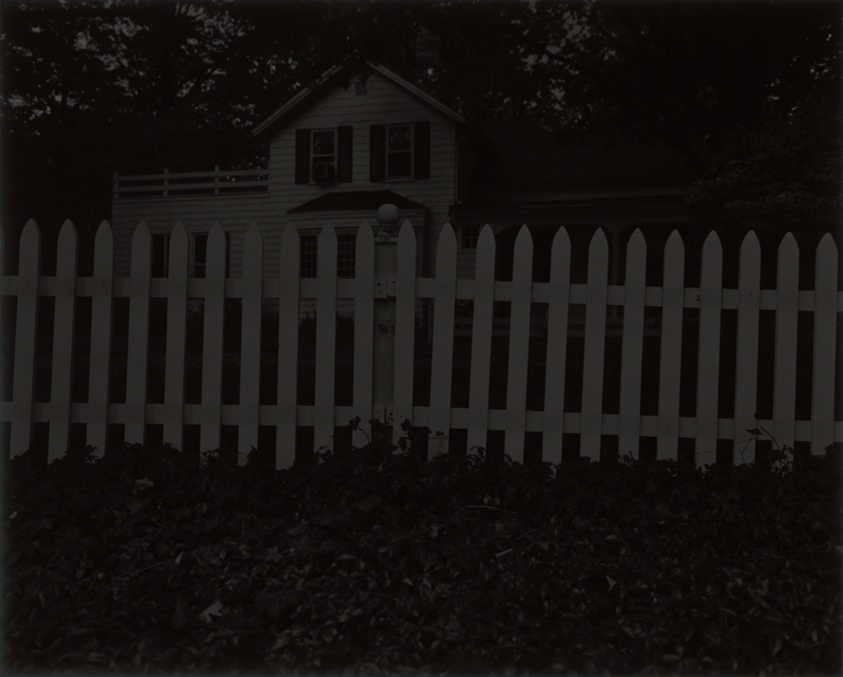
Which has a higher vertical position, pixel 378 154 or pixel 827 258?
pixel 378 154

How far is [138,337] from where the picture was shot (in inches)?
174

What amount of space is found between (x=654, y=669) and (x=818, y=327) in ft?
8.60

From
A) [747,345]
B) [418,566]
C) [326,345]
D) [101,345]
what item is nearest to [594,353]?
[747,345]

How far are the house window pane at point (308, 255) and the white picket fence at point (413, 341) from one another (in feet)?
51.4

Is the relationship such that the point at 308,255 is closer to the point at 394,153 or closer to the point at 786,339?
the point at 394,153

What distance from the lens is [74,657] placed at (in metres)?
2.41

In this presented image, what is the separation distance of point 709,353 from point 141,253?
10.3 ft


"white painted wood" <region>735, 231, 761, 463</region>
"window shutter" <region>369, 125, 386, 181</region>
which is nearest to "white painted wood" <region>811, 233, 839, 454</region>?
Result: "white painted wood" <region>735, 231, 761, 463</region>

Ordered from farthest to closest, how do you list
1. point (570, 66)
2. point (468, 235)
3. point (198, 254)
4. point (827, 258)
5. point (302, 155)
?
point (198, 254), point (302, 155), point (468, 235), point (570, 66), point (827, 258)

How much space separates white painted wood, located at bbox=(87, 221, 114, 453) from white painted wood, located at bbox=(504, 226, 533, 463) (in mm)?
2179

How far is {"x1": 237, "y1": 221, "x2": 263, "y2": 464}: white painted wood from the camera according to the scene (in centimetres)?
438

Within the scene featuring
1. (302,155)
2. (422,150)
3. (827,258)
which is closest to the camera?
(827,258)

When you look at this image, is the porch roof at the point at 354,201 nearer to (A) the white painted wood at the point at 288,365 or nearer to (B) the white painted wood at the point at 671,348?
(A) the white painted wood at the point at 288,365

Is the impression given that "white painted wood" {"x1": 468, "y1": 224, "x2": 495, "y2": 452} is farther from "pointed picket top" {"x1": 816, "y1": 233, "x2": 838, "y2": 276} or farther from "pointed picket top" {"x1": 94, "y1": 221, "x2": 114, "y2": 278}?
"pointed picket top" {"x1": 94, "y1": 221, "x2": 114, "y2": 278}
